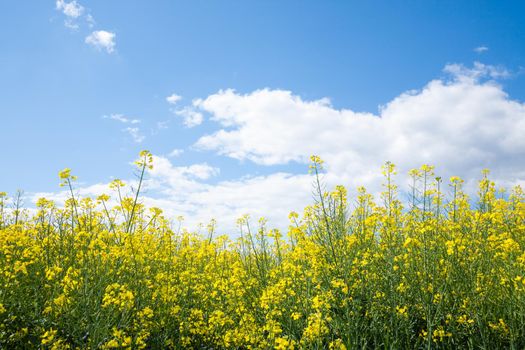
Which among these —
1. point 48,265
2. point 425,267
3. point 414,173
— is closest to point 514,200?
point 414,173

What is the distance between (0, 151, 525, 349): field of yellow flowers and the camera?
3756 mm

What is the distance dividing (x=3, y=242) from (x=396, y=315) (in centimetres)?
479

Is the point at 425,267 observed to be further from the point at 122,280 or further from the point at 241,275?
the point at 122,280

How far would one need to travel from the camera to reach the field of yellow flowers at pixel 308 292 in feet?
12.3

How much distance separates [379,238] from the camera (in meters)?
5.33

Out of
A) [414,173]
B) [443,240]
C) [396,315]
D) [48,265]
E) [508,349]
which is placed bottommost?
[508,349]

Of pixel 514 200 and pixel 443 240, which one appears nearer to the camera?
pixel 443 240

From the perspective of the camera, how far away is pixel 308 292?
374 centimetres

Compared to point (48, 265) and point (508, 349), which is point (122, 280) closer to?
point (48, 265)

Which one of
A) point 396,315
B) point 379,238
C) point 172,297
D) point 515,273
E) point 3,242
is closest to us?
point 396,315

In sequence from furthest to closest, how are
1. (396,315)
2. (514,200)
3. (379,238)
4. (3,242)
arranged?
1. (514,200)
2. (379,238)
3. (3,242)
4. (396,315)

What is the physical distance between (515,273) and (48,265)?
17.4 ft

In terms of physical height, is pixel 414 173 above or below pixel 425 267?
above

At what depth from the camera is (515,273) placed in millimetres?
4211
